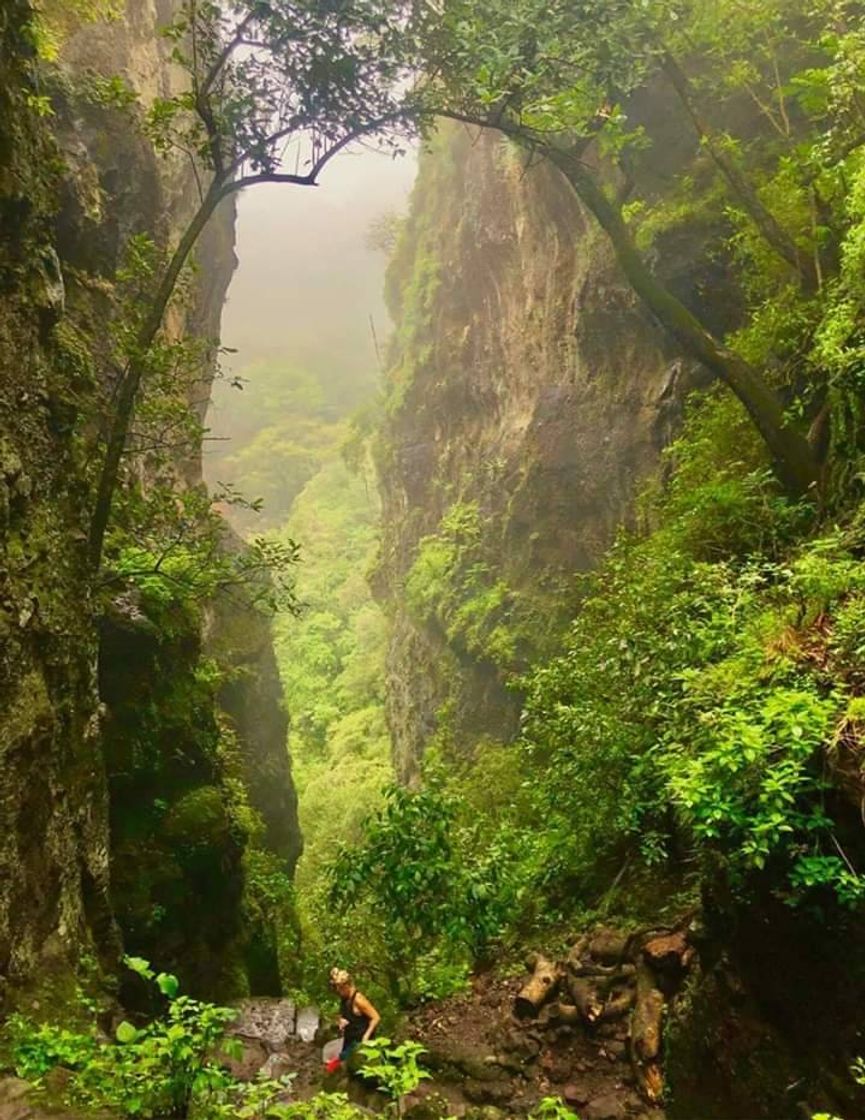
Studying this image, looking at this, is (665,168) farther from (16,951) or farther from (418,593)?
(16,951)

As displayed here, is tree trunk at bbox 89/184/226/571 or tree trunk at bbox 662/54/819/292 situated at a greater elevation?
tree trunk at bbox 662/54/819/292

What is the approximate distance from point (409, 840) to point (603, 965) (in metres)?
2.16

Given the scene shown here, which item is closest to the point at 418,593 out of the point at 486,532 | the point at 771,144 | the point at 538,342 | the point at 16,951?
the point at 486,532

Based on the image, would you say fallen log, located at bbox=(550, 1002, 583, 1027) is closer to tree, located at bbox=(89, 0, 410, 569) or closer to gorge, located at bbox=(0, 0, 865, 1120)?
gorge, located at bbox=(0, 0, 865, 1120)

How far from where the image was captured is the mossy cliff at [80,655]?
584 cm

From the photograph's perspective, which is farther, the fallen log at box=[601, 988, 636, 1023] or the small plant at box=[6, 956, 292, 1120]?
the fallen log at box=[601, 988, 636, 1023]

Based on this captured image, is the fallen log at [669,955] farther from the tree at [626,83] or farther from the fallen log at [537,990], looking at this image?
the tree at [626,83]

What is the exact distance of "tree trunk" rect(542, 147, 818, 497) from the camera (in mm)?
8297

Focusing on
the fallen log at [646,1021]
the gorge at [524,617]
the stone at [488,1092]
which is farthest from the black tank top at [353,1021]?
the fallen log at [646,1021]

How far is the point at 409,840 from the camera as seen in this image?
7.68 m

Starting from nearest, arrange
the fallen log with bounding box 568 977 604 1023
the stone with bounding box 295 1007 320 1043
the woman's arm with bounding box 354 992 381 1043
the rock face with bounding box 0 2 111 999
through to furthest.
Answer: the rock face with bounding box 0 2 111 999
the fallen log with bounding box 568 977 604 1023
the woman's arm with bounding box 354 992 381 1043
the stone with bounding box 295 1007 320 1043

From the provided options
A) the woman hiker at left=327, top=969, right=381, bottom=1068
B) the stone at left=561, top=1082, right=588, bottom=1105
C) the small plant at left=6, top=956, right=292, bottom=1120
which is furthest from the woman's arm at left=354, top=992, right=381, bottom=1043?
the small plant at left=6, top=956, right=292, bottom=1120

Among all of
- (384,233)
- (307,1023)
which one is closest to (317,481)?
(384,233)

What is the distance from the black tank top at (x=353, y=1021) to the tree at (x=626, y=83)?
6.98 metres
